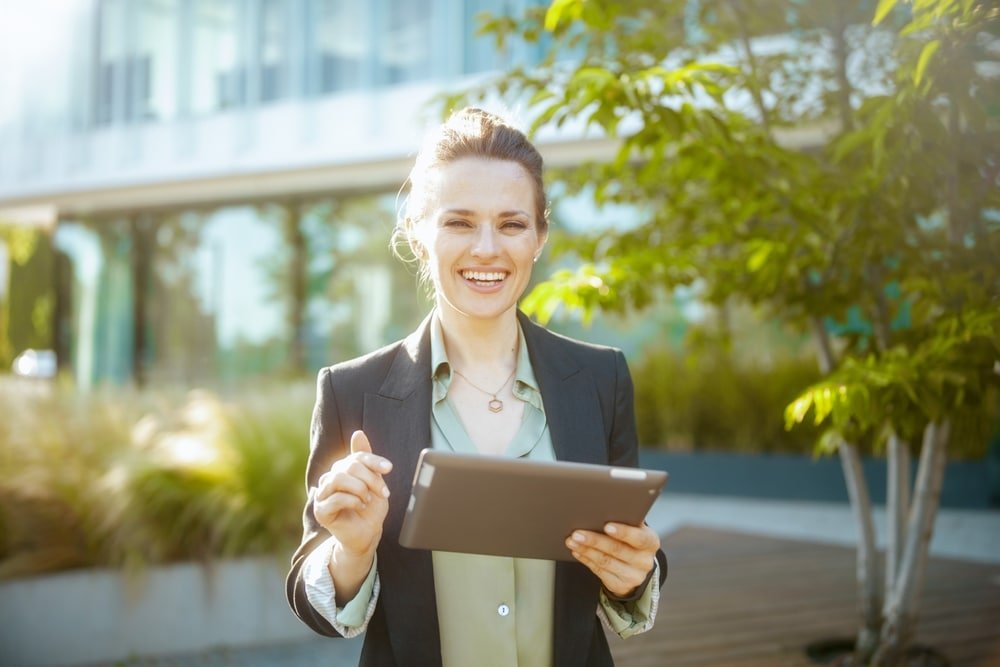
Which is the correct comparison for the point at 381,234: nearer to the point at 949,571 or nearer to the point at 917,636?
the point at 949,571

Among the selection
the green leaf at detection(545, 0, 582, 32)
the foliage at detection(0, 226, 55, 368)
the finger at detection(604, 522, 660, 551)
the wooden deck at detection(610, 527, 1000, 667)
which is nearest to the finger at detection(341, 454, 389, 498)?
the finger at detection(604, 522, 660, 551)

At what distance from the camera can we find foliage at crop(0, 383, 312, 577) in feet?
17.5

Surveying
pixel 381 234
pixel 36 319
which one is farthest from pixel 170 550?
pixel 36 319

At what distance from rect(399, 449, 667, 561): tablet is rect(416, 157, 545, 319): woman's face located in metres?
0.46

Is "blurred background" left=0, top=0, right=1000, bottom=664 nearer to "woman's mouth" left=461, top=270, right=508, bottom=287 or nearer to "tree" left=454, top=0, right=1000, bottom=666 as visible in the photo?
"tree" left=454, top=0, right=1000, bottom=666

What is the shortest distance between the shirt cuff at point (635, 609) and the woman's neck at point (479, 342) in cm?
51

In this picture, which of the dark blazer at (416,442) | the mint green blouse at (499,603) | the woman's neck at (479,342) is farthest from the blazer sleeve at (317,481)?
the woman's neck at (479,342)

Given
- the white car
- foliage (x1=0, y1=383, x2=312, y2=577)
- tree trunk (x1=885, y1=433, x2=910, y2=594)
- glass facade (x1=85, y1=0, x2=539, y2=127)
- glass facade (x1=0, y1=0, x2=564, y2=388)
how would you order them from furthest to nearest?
the white car → glass facade (x1=0, y1=0, x2=564, y2=388) → glass facade (x1=85, y1=0, x2=539, y2=127) → foliage (x1=0, y1=383, x2=312, y2=577) → tree trunk (x1=885, y1=433, x2=910, y2=594)

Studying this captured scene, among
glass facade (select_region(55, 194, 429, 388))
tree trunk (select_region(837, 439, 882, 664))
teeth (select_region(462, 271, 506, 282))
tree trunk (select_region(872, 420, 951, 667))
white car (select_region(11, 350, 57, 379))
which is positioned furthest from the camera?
white car (select_region(11, 350, 57, 379))

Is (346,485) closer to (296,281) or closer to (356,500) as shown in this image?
(356,500)

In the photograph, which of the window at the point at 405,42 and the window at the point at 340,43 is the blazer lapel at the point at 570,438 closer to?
the window at the point at 405,42

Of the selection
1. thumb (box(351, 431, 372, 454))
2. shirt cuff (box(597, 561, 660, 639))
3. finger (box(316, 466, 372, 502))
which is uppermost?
thumb (box(351, 431, 372, 454))

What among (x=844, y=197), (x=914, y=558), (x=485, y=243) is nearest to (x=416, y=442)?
(x=485, y=243)

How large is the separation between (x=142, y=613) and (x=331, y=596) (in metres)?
4.10
